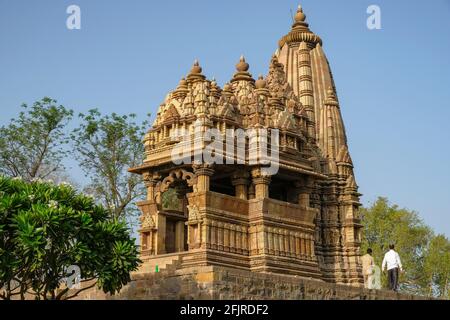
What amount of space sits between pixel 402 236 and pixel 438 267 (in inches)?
100

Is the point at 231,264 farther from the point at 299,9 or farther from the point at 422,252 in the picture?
the point at 422,252

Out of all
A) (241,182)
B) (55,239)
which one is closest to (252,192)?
(241,182)

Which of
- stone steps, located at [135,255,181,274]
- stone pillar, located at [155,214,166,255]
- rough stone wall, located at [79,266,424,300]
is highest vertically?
stone pillar, located at [155,214,166,255]

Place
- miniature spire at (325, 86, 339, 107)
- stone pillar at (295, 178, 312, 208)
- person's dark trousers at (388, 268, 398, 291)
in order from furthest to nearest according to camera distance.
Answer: miniature spire at (325, 86, 339, 107), stone pillar at (295, 178, 312, 208), person's dark trousers at (388, 268, 398, 291)

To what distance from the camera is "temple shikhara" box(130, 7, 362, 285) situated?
2212 cm

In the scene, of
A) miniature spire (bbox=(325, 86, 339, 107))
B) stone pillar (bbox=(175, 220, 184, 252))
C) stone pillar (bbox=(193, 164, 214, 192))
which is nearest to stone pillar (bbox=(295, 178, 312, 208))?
stone pillar (bbox=(193, 164, 214, 192))

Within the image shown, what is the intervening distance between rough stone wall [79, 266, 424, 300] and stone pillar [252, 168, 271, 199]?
429 cm

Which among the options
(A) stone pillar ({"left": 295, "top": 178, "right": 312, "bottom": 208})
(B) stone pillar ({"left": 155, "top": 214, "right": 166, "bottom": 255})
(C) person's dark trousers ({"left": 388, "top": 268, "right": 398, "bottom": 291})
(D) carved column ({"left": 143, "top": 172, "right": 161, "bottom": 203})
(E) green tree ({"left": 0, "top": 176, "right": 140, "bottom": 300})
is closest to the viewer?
(E) green tree ({"left": 0, "top": 176, "right": 140, "bottom": 300})

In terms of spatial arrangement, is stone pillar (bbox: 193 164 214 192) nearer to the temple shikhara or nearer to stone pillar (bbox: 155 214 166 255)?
the temple shikhara

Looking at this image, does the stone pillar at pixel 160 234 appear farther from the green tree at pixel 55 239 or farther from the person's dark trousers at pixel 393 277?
the person's dark trousers at pixel 393 277

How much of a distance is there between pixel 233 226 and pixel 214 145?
8.35ft

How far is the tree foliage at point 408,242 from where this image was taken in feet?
133

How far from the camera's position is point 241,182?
76.5 ft

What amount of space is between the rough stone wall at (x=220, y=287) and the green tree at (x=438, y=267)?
22113 millimetres
